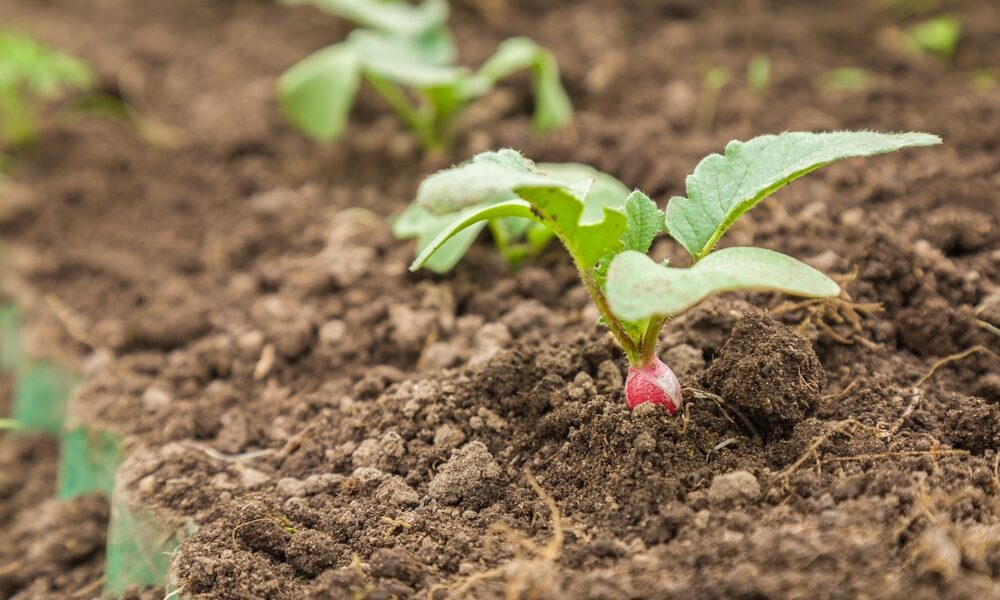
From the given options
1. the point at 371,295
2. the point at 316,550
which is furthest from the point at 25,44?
the point at 316,550

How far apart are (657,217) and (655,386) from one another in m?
0.28

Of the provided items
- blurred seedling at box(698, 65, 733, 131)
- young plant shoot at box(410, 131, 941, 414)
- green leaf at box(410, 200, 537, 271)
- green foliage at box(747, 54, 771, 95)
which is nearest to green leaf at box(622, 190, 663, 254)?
young plant shoot at box(410, 131, 941, 414)

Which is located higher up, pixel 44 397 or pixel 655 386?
pixel 44 397

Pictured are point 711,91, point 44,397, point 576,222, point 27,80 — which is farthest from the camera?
point 27,80

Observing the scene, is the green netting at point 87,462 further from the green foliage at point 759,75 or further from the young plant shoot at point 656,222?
the green foliage at point 759,75

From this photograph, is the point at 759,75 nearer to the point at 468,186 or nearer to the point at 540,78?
the point at 540,78

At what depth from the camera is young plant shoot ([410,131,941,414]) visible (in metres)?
1.26

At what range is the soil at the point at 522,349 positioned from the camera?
55.8 inches

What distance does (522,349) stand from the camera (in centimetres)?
184

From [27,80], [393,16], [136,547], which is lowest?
[136,547]

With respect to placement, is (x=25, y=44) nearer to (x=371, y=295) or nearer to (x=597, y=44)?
(x=371, y=295)

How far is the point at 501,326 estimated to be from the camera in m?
2.03

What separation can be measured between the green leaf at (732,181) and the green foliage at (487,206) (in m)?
0.17

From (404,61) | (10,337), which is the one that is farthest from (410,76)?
(10,337)
